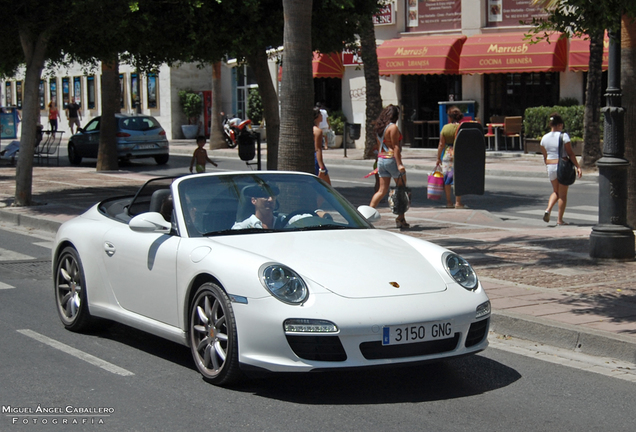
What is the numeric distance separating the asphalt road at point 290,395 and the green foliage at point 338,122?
29645 millimetres

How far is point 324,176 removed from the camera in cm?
1440

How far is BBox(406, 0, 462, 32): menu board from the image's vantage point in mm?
32625

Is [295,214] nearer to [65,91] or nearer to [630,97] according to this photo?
[630,97]

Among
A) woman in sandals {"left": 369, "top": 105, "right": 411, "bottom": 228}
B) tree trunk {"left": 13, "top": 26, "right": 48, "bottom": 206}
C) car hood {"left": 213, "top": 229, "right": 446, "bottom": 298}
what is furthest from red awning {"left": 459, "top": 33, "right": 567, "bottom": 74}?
car hood {"left": 213, "top": 229, "right": 446, "bottom": 298}

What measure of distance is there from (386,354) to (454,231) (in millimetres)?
7592

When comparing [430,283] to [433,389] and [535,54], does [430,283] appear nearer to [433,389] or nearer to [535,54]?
[433,389]

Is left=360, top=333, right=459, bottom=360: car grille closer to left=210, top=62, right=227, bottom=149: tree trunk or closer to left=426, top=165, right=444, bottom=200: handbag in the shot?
left=426, top=165, right=444, bottom=200: handbag

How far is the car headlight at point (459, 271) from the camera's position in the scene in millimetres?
5848

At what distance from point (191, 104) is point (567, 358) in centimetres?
3961

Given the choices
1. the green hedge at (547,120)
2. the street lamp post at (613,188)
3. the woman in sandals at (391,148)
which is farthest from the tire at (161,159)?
the street lamp post at (613,188)

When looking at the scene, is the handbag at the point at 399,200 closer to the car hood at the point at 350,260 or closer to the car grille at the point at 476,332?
the car hood at the point at 350,260

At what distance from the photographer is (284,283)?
5.39 meters

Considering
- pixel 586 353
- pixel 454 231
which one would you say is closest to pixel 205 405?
pixel 586 353

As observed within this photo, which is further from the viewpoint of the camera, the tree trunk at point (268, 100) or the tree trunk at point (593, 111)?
the tree trunk at point (593, 111)
